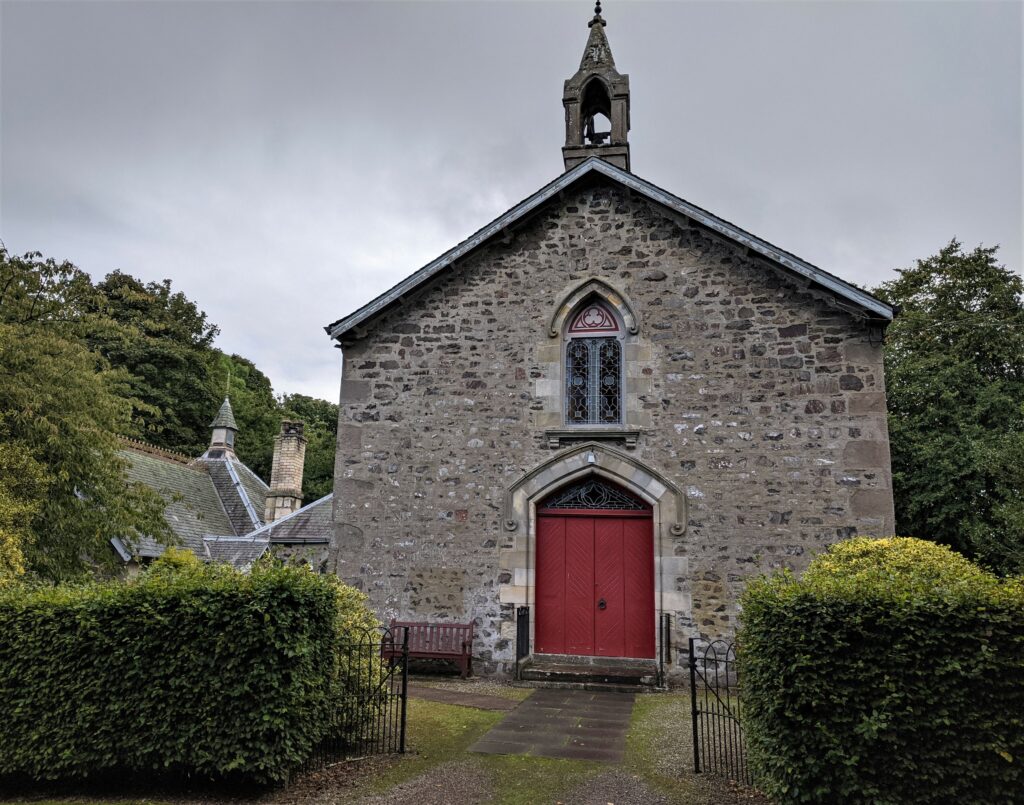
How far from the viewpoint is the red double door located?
36.5 ft

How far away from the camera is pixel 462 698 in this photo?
9.59 meters

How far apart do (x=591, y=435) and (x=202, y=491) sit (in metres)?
21.0

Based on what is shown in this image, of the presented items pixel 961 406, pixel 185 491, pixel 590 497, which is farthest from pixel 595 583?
pixel 185 491

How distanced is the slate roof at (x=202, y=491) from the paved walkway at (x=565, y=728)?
17.1 meters

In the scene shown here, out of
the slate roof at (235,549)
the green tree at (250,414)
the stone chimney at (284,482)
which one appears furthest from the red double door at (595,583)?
the green tree at (250,414)

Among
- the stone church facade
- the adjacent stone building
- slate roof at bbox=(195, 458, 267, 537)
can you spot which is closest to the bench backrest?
the stone church facade

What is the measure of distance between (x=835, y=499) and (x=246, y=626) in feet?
28.0

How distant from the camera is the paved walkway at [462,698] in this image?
9.16 m

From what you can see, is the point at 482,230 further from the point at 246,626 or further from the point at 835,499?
the point at 246,626

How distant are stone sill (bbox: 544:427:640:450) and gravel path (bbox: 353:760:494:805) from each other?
19.2 feet

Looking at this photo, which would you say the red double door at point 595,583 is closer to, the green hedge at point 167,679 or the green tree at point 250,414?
the green hedge at point 167,679

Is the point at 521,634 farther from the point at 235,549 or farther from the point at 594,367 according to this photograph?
the point at 235,549

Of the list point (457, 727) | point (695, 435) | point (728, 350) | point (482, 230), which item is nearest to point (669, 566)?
point (695, 435)

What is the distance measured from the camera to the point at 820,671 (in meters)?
5.02
